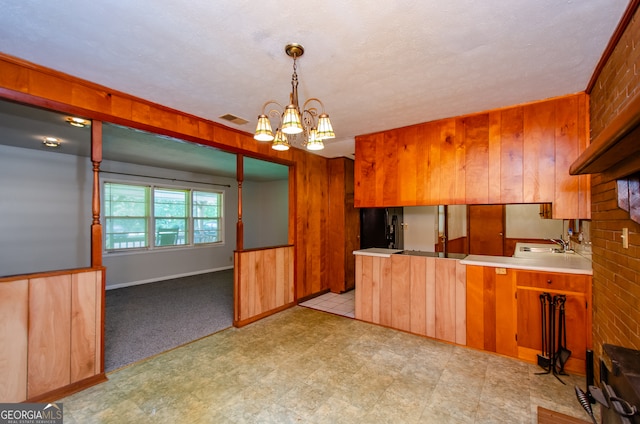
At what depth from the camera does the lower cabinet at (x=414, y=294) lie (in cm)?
296

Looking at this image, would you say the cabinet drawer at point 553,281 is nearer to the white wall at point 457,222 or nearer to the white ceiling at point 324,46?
the white ceiling at point 324,46

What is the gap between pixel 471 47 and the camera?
5.92ft

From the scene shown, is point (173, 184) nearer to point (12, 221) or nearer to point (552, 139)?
point (12, 221)

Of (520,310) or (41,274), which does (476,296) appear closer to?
(520,310)

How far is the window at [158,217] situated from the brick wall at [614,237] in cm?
682

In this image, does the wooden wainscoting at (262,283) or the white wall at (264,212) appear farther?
the white wall at (264,212)

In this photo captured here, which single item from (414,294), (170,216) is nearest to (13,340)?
(414,294)

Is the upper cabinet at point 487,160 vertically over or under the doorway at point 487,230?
over

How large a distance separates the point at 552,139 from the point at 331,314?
10.5 feet

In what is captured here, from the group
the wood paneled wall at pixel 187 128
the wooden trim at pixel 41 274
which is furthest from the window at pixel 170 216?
the wooden trim at pixel 41 274

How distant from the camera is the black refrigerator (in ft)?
17.5

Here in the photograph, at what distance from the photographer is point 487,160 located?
2908 mm

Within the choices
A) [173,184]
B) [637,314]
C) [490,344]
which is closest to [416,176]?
[490,344]

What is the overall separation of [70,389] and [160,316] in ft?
5.54
